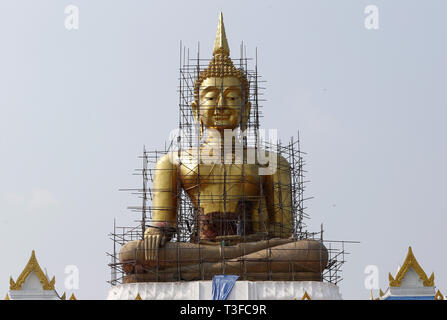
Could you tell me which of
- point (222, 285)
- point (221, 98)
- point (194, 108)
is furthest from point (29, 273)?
point (221, 98)

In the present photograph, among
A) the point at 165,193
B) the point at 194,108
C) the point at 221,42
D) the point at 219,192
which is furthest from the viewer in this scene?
the point at 221,42

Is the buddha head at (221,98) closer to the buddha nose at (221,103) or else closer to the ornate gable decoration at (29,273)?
the buddha nose at (221,103)

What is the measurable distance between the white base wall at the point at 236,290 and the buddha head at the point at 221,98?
5636 millimetres

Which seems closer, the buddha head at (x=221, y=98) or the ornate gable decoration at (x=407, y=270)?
the ornate gable decoration at (x=407, y=270)

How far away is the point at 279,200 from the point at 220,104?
10.7 ft

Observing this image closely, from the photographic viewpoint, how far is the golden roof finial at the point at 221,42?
1049 inches

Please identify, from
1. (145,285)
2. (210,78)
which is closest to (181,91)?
(210,78)

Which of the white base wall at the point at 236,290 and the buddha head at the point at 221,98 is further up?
the buddha head at the point at 221,98

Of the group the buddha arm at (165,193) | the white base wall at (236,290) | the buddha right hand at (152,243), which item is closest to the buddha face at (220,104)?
the buddha arm at (165,193)

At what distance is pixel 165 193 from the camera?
78.5ft

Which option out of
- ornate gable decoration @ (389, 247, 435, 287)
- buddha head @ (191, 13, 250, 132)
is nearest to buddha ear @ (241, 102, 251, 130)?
buddha head @ (191, 13, 250, 132)

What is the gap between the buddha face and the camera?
25062 millimetres

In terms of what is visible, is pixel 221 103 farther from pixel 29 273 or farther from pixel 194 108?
pixel 29 273
